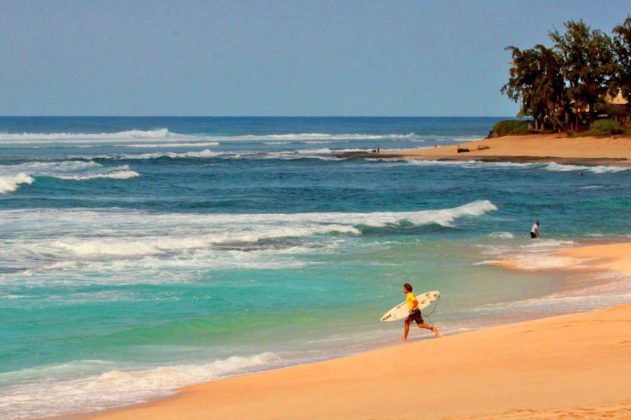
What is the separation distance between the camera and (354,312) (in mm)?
18859

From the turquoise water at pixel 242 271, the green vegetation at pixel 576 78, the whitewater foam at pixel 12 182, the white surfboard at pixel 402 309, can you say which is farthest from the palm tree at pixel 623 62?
the white surfboard at pixel 402 309

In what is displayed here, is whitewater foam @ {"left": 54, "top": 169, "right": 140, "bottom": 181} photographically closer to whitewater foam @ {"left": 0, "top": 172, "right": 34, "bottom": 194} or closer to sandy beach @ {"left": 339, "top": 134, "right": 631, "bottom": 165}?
whitewater foam @ {"left": 0, "top": 172, "right": 34, "bottom": 194}

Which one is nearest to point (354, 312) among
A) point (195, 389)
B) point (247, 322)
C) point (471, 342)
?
point (247, 322)

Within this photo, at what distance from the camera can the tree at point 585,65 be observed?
73.9 metres

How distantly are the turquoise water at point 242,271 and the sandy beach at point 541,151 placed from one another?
14.6 meters

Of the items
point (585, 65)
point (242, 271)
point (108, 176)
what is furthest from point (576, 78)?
point (242, 271)

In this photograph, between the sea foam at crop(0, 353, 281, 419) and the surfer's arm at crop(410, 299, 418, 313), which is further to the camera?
the surfer's arm at crop(410, 299, 418, 313)

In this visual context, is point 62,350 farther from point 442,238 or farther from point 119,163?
point 119,163

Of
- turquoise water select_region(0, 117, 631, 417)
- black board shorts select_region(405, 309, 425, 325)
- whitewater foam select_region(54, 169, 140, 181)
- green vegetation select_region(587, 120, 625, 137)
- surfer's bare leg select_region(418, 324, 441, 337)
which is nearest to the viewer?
turquoise water select_region(0, 117, 631, 417)

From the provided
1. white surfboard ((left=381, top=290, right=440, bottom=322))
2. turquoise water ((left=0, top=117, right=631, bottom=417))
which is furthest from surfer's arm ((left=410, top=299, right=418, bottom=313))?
white surfboard ((left=381, top=290, right=440, bottom=322))

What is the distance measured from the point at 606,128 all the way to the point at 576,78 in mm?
6512

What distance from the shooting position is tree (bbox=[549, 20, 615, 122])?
73875mm

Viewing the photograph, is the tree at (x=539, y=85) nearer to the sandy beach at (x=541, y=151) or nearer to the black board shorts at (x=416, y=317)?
the sandy beach at (x=541, y=151)

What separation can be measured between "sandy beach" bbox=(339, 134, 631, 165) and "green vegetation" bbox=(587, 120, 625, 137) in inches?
22.6
